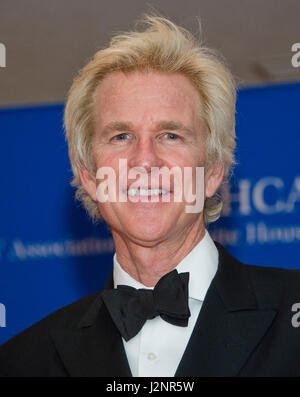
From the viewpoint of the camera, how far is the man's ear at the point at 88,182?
1.36 metres

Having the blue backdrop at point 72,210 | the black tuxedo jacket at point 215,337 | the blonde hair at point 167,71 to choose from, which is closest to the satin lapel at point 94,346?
the black tuxedo jacket at point 215,337

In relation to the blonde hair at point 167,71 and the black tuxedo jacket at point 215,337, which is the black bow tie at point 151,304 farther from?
the blonde hair at point 167,71

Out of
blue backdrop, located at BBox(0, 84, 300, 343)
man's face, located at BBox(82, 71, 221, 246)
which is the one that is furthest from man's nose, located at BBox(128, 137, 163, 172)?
blue backdrop, located at BBox(0, 84, 300, 343)

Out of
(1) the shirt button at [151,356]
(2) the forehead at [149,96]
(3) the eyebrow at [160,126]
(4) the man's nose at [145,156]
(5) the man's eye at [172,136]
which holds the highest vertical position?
(2) the forehead at [149,96]

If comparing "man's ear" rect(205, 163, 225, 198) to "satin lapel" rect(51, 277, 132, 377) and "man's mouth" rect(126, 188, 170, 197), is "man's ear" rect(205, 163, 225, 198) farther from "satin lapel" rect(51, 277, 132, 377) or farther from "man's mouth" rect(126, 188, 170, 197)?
"satin lapel" rect(51, 277, 132, 377)

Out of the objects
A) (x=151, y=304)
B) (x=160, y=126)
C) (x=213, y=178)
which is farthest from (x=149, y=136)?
(x=151, y=304)

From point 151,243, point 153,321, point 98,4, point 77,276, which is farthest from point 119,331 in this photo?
point 98,4

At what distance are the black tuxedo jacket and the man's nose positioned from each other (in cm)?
23

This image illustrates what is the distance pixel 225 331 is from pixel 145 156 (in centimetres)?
31

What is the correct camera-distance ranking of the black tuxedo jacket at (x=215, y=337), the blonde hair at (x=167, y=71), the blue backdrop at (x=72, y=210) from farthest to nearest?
the blue backdrop at (x=72, y=210), the blonde hair at (x=167, y=71), the black tuxedo jacket at (x=215, y=337)

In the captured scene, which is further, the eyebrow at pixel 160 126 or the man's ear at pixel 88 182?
the man's ear at pixel 88 182

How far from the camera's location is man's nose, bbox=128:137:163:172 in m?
1.21

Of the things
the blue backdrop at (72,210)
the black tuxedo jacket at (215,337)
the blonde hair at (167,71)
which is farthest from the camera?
the blue backdrop at (72,210)

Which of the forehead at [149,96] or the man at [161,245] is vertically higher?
the forehead at [149,96]
